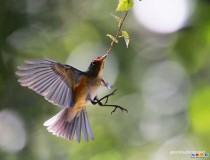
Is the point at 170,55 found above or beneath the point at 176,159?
above

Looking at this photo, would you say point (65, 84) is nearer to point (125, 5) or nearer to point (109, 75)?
point (125, 5)

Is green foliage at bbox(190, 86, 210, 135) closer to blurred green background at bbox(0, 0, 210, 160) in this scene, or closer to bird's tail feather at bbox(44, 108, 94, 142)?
blurred green background at bbox(0, 0, 210, 160)

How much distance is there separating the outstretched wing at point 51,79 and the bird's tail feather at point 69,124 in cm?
29

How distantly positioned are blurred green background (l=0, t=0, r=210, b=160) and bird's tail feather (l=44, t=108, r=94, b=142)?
1510mm

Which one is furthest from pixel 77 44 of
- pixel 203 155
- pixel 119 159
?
pixel 203 155

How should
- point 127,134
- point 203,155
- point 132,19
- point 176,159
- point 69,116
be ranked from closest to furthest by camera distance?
point 69,116, point 203,155, point 176,159, point 127,134, point 132,19

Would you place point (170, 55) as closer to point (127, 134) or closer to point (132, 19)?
point (132, 19)

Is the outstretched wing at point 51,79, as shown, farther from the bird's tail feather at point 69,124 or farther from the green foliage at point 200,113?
the green foliage at point 200,113

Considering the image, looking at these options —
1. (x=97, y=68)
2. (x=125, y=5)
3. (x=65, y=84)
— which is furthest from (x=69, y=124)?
(x=125, y=5)

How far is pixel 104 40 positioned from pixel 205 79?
69.3 inches

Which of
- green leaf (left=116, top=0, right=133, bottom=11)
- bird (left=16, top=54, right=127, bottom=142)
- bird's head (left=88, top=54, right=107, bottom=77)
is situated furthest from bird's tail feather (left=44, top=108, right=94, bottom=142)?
green leaf (left=116, top=0, right=133, bottom=11)

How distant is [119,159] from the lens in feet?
16.1

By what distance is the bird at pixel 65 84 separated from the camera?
239 cm

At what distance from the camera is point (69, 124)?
2.89m
